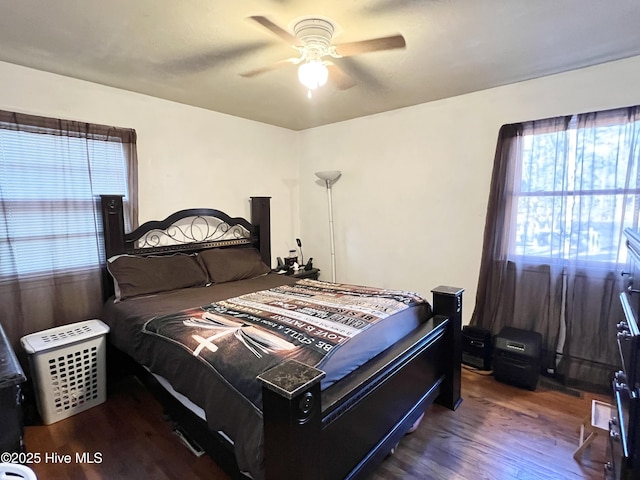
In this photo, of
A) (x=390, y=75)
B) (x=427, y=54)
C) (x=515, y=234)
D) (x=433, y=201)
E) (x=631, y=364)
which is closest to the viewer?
(x=631, y=364)

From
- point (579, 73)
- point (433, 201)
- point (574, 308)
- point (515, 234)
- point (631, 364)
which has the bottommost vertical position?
point (574, 308)

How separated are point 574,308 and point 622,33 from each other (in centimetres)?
189

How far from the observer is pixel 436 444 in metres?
2.01

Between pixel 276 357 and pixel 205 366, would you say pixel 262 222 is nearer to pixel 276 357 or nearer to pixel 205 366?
pixel 205 366

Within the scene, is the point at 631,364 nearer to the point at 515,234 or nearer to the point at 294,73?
the point at 515,234

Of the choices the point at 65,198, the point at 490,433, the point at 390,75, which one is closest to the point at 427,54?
the point at 390,75

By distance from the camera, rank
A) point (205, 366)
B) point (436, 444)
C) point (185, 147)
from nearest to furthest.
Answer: point (205, 366)
point (436, 444)
point (185, 147)

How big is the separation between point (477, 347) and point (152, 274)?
9.47ft

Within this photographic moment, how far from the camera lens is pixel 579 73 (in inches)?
99.2

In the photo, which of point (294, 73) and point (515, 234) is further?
point (515, 234)

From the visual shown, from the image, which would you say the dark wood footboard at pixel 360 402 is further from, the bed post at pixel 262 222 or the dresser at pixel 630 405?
the bed post at pixel 262 222

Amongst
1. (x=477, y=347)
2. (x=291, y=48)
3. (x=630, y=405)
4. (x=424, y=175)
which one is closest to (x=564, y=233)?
(x=477, y=347)

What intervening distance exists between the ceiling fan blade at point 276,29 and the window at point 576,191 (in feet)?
6.77

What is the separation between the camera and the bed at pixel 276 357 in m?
1.22
